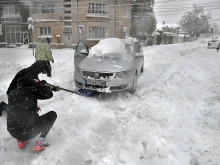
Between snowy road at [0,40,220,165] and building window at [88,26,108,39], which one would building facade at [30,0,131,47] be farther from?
snowy road at [0,40,220,165]

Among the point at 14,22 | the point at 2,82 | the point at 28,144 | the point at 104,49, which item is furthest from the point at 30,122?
the point at 14,22

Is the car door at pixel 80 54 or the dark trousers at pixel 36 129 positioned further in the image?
the car door at pixel 80 54

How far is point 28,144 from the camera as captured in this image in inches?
148

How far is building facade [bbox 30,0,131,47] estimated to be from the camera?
25.8m

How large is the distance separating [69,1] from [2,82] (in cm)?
2055

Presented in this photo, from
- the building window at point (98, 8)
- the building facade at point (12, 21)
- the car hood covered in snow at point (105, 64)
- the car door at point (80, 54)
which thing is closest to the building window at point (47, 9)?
the building facade at point (12, 21)

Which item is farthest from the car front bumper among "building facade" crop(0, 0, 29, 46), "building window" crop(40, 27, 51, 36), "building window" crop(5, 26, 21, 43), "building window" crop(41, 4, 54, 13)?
"building window" crop(5, 26, 21, 43)

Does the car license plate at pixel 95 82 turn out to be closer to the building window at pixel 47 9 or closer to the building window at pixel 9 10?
the building window at pixel 47 9

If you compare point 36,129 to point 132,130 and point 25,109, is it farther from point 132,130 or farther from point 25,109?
point 132,130

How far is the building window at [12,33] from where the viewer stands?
2828 cm

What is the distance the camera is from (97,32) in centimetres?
2689

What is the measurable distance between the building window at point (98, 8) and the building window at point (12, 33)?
380 inches

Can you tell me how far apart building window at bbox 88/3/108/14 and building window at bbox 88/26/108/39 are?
1.92m

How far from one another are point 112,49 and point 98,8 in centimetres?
2092
